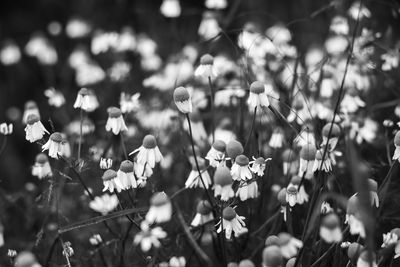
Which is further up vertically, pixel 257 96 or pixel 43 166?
pixel 257 96

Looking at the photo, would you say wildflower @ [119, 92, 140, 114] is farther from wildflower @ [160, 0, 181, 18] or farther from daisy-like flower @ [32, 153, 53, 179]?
wildflower @ [160, 0, 181, 18]

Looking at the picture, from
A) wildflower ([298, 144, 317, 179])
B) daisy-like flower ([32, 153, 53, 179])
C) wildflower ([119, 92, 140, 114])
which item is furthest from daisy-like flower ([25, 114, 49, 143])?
wildflower ([298, 144, 317, 179])

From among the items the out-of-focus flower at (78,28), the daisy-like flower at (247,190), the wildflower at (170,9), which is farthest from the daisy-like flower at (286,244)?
the out-of-focus flower at (78,28)

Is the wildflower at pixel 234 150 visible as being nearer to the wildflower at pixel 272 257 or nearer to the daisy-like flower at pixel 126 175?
the daisy-like flower at pixel 126 175

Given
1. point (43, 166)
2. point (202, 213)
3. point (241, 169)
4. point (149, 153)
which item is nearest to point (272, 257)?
point (241, 169)

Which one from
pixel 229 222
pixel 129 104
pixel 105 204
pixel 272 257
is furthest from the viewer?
pixel 129 104

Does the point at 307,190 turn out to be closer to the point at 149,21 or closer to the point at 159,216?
the point at 159,216

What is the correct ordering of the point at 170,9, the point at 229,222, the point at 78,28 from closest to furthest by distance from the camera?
the point at 229,222
the point at 170,9
the point at 78,28

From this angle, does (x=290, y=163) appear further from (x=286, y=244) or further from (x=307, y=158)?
(x=286, y=244)

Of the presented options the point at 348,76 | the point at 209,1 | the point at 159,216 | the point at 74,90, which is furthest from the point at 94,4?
the point at 159,216

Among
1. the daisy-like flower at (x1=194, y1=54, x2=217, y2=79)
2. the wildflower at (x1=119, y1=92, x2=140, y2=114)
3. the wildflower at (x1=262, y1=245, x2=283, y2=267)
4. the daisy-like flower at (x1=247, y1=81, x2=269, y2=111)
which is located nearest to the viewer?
the wildflower at (x1=262, y1=245, x2=283, y2=267)
